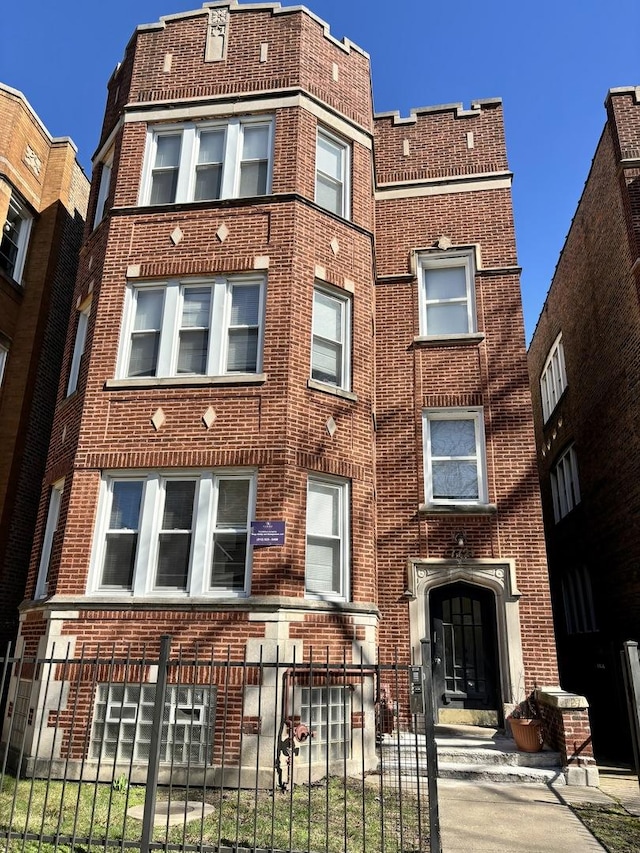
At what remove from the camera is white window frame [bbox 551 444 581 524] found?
56.3 feet

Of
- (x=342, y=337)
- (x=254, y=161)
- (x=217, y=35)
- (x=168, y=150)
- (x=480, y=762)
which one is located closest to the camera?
(x=480, y=762)

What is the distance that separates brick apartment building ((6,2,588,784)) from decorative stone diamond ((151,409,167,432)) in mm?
45

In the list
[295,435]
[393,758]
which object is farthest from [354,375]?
[393,758]

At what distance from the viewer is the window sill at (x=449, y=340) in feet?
41.5

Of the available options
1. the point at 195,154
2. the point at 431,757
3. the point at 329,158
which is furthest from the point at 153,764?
the point at 329,158

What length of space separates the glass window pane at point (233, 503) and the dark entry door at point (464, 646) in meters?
4.10

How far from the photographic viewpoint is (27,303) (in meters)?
14.1

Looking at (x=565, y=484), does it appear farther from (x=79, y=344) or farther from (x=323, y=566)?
(x=79, y=344)

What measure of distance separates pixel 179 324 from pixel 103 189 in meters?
4.34

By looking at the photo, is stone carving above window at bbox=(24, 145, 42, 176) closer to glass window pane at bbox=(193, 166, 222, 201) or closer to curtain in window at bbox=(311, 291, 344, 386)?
glass window pane at bbox=(193, 166, 222, 201)

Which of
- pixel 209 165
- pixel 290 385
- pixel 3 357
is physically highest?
pixel 209 165

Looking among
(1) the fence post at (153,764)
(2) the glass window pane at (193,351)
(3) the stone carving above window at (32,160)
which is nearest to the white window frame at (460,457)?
(2) the glass window pane at (193,351)

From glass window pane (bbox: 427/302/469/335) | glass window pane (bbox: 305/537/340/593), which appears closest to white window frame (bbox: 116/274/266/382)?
glass window pane (bbox: 305/537/340/593)

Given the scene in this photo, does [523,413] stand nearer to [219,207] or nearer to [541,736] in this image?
[541,736]
